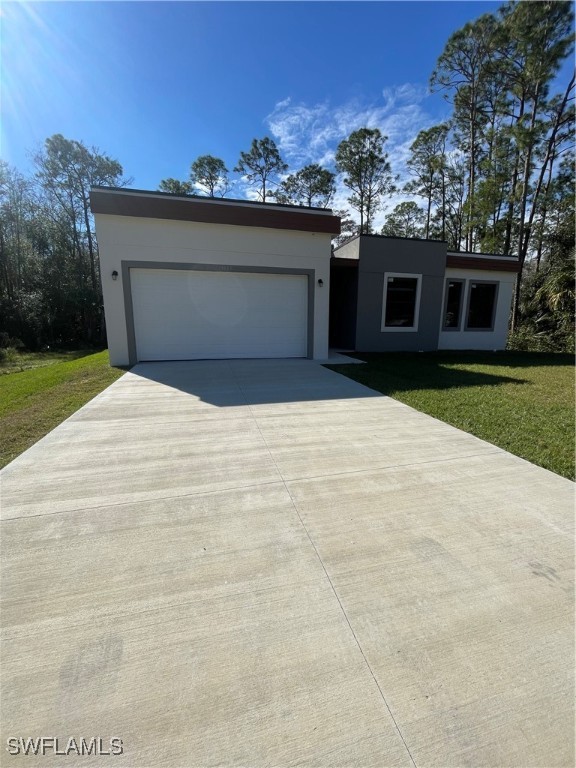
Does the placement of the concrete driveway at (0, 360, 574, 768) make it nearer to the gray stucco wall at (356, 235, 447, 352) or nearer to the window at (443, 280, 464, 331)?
the gray stucco wall at (356, 235, 447, 352)

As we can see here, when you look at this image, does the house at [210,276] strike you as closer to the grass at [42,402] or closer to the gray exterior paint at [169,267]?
the gray exterior paint at [169,267]

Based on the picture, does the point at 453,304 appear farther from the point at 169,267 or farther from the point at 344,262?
the point at 169,267

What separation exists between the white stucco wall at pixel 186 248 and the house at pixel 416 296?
1.84m

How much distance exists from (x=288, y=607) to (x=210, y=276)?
8612 millimetres

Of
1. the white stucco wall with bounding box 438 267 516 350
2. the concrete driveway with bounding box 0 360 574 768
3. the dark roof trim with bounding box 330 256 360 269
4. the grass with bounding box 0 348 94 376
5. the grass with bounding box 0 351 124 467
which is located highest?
the dark roof trim with bounding box 330 256 360 269

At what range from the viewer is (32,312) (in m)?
20.2

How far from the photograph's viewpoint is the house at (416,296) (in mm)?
11090

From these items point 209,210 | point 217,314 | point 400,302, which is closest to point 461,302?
point 400,302

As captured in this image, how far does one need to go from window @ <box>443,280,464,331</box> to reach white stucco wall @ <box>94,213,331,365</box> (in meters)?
5.59

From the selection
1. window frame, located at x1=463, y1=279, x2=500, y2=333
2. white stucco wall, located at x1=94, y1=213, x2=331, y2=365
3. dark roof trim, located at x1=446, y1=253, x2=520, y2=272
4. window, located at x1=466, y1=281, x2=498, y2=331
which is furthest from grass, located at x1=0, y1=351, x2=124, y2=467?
window, located at x1=466, y1=281, x2=498, y2=331

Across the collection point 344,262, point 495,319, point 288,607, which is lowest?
point 288,607

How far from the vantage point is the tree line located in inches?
646

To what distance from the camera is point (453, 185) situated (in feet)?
86.1

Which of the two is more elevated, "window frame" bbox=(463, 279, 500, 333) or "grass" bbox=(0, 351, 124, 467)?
"window frame" bbox=(463, 279, 500, 333)
